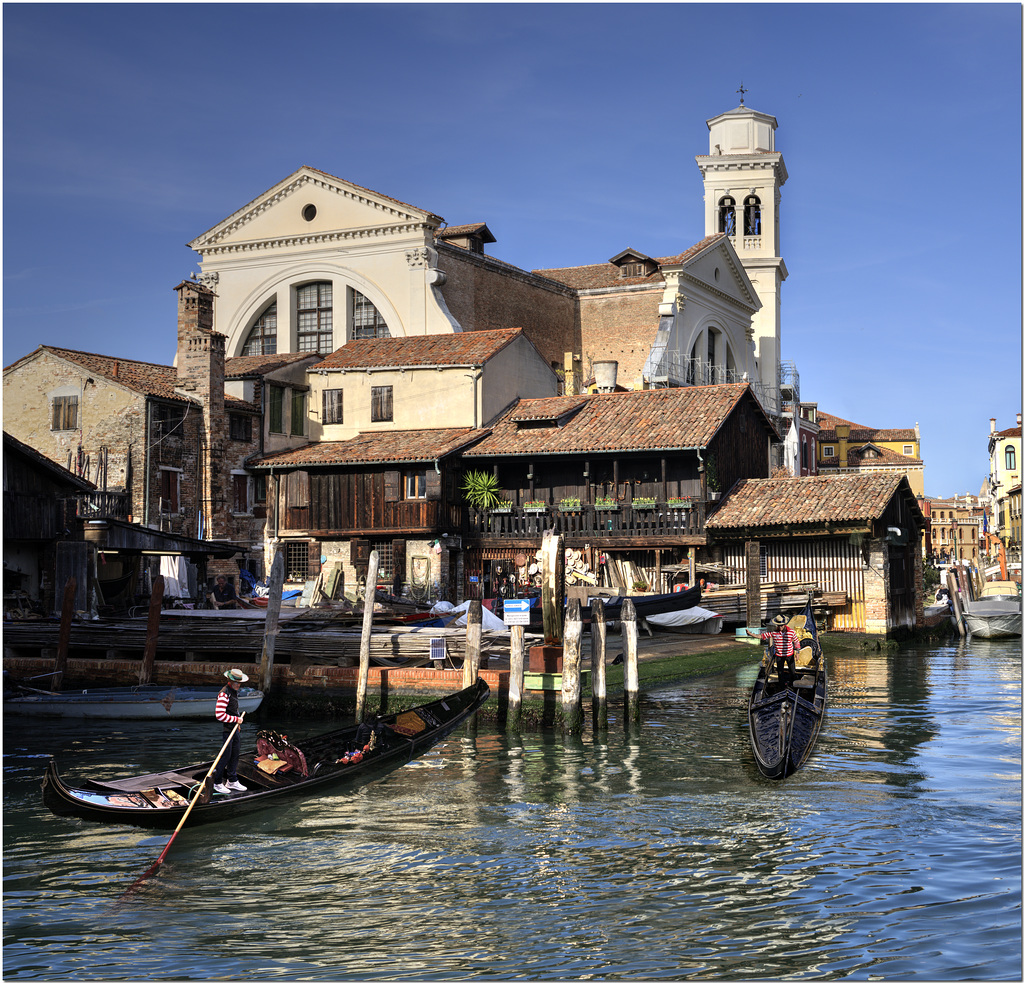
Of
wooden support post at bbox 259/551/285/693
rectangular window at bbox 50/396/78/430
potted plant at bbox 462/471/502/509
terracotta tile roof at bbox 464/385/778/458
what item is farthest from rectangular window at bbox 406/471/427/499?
wooden support post at bbox 259/551/285/693

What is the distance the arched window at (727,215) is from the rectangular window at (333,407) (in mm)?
27173

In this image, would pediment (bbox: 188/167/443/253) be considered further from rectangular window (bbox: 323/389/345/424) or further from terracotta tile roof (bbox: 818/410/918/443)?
terracotta tile roof (bbox: 818/410/918/443)

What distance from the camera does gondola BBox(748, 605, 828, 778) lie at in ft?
47.1

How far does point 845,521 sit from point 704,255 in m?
21.1

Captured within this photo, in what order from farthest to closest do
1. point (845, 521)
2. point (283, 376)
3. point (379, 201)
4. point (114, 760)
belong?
point (379, 201), point (283, 376), point (845, 521), point (114, 760)

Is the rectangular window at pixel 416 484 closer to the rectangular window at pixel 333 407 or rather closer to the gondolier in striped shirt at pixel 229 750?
the rectangular window at pixel 333 407

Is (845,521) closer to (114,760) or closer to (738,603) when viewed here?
(738,603)

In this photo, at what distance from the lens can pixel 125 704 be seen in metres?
20.2

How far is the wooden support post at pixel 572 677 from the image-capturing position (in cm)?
1794

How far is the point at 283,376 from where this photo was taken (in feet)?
123

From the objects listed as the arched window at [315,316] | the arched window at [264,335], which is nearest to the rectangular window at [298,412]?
the arched window at [315,316]

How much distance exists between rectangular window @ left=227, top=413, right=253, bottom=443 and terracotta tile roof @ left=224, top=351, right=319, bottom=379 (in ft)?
4.61

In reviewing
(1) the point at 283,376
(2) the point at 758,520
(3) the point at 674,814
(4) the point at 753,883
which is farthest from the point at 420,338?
(4) the point at 753,883

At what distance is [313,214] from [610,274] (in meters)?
13.5
